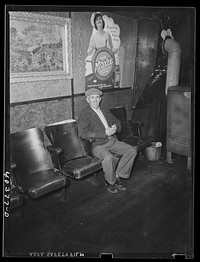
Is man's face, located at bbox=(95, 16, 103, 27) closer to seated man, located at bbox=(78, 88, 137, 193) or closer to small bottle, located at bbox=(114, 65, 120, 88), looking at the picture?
small bottle, located at bbox=(114, 65, 120, 88)

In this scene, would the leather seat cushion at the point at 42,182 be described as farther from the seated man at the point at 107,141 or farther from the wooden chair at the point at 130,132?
the wooden chair at the point at 130,132

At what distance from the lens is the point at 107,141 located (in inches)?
115

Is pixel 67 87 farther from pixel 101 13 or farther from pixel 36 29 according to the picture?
pixel 101 13

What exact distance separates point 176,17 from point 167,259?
2436 millimetres

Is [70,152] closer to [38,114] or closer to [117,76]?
[38,114]

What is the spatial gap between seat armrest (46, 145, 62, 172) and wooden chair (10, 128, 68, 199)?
0.04 metres

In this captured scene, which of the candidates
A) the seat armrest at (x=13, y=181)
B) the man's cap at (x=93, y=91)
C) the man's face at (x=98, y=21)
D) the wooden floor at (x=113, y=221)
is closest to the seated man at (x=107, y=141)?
the man's cap at (x=93, y=91)

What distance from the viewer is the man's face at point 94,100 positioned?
112 inches

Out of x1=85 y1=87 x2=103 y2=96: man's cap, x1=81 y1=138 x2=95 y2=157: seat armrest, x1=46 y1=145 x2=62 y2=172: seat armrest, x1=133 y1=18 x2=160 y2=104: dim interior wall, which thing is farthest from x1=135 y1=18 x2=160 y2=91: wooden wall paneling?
x1=46 y1=145 x2=62 y2=172: seat armrest

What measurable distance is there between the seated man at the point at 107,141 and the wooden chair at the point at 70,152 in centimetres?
9

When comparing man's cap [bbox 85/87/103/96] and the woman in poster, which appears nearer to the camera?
the woman in poster

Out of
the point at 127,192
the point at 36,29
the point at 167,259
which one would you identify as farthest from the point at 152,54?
the point at 167,259

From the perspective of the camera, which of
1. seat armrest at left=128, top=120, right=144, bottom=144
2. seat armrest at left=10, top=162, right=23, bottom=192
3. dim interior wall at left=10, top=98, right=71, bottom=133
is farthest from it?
seat armrest at left=128, top=120, right=144, bottom=144

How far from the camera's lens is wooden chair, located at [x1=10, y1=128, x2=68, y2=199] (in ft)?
9.02
